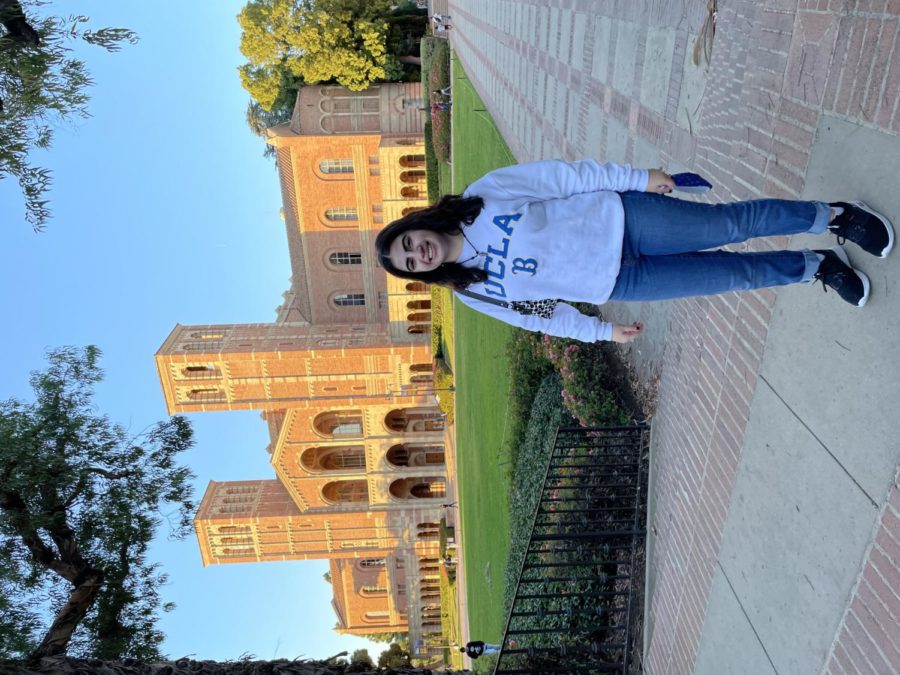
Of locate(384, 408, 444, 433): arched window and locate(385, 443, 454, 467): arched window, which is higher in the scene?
locate(384, 408, 444, 433): arched window

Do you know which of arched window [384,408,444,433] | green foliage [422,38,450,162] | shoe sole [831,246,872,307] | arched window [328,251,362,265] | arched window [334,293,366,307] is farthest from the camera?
arched window [384,408,444,433]

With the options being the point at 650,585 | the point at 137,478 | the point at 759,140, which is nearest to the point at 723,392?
the point at 759,140

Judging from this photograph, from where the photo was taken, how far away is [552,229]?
3160 millimetres

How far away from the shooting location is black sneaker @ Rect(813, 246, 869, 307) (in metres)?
2.73

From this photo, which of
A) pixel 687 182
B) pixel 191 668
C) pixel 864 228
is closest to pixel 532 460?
pixel 191 668

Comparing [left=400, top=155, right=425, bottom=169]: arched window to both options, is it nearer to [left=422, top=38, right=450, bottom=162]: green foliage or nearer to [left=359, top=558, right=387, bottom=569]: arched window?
[left=422, top=38, right=450, bottom=162]: green foliage

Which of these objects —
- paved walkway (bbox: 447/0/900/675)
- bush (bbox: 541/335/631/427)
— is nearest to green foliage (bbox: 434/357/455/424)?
bush (bbox: 541/335/631/427)

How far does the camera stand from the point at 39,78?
3.32m

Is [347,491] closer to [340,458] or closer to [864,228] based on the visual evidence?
[340,458]

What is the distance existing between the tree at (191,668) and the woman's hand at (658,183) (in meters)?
3.53

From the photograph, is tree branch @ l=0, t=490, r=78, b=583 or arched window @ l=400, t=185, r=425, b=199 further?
arched window @ l=400, t=185, r=425, b=199

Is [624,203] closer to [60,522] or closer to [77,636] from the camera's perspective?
[60,522]

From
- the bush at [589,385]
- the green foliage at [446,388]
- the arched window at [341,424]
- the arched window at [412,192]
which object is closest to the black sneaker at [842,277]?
the bush at [589,385]

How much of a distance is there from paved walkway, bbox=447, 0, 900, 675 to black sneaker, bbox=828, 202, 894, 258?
2.2 inches
